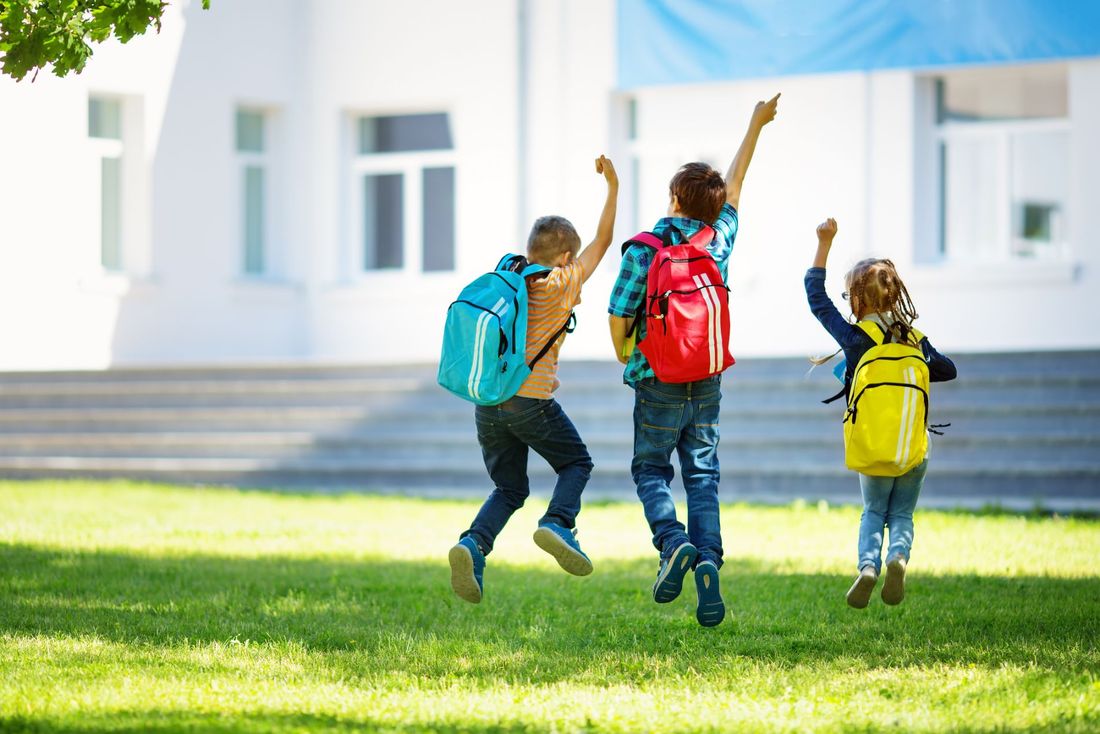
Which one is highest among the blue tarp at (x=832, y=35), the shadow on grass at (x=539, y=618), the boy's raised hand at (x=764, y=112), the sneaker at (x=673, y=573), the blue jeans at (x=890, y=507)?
the blue tarp at (x=832, y=35)

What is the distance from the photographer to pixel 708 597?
597 centimetres

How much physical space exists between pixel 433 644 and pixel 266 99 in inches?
497

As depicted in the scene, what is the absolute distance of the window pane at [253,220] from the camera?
59.4 feet

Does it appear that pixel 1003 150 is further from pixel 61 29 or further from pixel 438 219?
pixel 61 29

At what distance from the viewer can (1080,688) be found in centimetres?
526

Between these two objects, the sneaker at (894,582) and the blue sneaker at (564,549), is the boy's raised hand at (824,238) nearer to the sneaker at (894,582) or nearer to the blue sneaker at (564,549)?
the sneaker at (894,582)

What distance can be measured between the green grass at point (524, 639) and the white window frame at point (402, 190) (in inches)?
310

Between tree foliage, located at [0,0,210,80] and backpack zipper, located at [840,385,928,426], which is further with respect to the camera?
tree foliage, located at [0,0,210,80]

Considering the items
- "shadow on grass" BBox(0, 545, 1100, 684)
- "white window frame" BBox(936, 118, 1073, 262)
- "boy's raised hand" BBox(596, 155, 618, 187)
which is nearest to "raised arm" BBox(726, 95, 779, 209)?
"boy's raised hand" BBox(596, 155, 618, 187)

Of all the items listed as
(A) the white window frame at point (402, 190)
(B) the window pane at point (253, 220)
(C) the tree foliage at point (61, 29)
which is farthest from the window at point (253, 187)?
(C) the tree foliage at point (61, 29)

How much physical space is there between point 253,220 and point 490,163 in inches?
112

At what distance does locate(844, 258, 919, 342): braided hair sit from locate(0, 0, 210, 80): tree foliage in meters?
3.07

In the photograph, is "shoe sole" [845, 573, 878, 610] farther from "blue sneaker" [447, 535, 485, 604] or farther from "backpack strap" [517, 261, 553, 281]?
"backpack strap" [517, 261, 553, 281]

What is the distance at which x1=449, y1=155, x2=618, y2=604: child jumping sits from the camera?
Result: 635 cm
